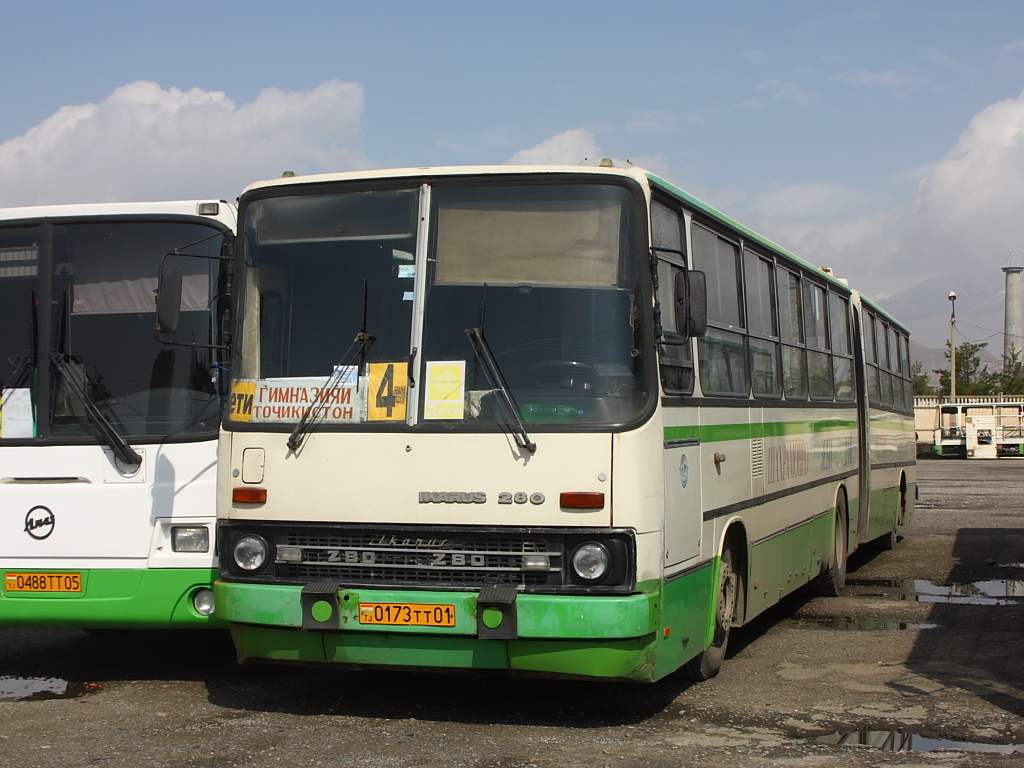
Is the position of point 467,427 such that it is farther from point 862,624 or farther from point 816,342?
point 816,342

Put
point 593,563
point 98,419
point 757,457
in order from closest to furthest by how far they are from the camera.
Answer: point 593,563
point 98,419
point 757,457

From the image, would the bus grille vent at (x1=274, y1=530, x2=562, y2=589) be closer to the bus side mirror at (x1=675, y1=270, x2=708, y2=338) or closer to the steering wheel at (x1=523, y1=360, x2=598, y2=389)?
the steering wheel at (x1=523, y1=360, x2=598, y2=389)

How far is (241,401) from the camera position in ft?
22.2

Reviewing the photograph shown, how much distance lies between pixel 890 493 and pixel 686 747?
10.8 metres

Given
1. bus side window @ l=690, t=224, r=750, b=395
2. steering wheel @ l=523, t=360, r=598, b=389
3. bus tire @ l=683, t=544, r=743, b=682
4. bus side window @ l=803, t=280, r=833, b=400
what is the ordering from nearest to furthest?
1. steering wheel @ l=523, t=360, r=598, b=389
2. bus tire @ l=683, t=544, r=743, b=682
3. bus side window @ l=690, t=224, r=750, b=395
4. bus side window @ l=803, t=280, r=833, b=400

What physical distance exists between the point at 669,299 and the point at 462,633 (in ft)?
7.32

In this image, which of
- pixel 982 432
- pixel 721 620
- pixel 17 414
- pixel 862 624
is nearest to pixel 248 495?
pixel 17 414

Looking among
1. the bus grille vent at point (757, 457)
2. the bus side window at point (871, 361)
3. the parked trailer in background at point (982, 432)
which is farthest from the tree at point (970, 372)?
the bus grille vent at point (757, 457)

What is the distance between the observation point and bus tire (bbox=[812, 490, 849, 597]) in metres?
12.0

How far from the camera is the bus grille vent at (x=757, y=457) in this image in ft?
28.1

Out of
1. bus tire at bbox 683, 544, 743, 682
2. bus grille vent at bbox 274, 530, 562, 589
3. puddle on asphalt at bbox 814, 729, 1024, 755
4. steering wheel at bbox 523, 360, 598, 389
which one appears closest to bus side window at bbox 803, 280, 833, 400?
bus tire at bbox 683, 544, 743, 682

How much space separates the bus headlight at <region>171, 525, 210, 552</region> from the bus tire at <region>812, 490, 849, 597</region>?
641 centimetres

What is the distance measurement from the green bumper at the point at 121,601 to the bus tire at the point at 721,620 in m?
3.02

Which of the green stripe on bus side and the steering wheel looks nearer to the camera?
the steering wheel
